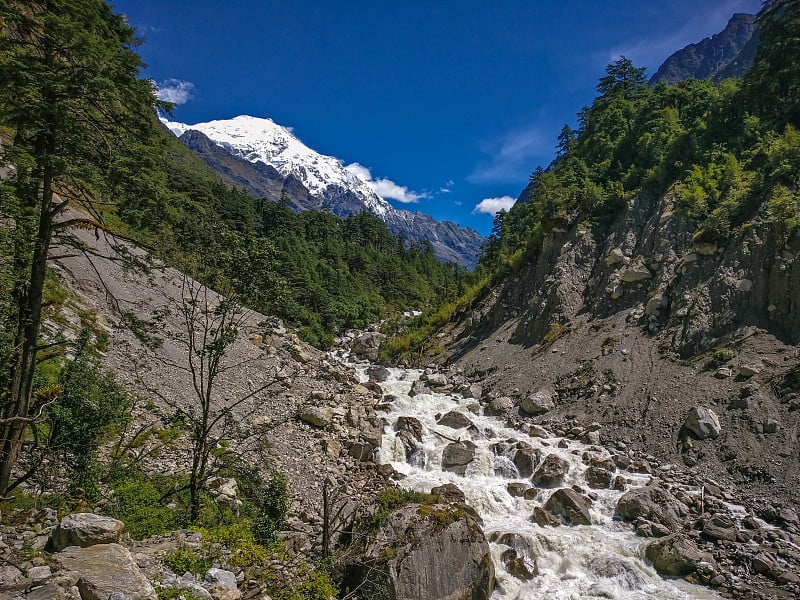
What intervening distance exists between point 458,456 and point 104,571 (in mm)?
13797

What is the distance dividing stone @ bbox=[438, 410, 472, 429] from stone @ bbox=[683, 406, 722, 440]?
8958mm

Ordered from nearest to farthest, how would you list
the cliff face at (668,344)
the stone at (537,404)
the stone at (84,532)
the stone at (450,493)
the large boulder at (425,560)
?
the stone at (84,532) < the large boulder at (425,560) < the stone at (450,493) < the cliff face at (668,344) < the stone at (537,404)

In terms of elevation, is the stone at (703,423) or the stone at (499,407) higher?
the stone at (703,423)

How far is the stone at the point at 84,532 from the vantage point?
6.21 m

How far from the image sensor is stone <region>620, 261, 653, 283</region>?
25.6 m

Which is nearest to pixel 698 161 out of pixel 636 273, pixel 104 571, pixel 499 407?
pixel 636 273

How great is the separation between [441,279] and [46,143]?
8863 centimetres

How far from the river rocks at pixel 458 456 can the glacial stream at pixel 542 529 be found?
0.20 metres

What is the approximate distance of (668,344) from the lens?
835 inches

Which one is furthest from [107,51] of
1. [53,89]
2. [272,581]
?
[272,581]

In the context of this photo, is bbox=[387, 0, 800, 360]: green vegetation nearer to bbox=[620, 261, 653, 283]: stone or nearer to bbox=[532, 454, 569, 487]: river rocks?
bbox=[620, 261, 653, 283]: stone

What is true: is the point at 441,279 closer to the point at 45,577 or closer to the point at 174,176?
the point at 174,176

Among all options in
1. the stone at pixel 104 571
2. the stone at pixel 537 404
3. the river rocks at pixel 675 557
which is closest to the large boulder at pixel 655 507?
the river rocks at pixel 675 557

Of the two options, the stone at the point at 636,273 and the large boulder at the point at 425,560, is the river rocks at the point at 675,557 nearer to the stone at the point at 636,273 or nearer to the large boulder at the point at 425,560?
the large boulder at the point at 425,560
